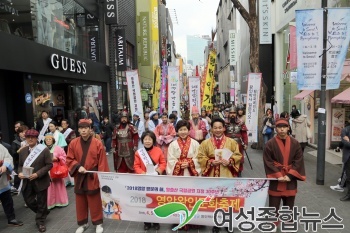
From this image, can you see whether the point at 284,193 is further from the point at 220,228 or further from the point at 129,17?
the point at 129,17

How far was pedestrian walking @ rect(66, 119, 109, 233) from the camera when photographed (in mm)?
4723

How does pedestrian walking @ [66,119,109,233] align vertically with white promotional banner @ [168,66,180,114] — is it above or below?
below

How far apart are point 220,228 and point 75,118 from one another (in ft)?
38.9

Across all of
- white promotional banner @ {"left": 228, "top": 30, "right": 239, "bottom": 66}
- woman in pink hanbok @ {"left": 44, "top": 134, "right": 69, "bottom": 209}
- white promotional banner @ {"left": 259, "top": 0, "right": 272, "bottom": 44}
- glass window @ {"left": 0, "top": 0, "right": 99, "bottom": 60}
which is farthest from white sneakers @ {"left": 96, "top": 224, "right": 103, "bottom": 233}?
white promotional banner @ {"left": 228, "top": 30, "right": 239, "bottom": 66}

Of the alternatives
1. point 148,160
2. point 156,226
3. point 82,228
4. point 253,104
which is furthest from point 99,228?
point 253,104

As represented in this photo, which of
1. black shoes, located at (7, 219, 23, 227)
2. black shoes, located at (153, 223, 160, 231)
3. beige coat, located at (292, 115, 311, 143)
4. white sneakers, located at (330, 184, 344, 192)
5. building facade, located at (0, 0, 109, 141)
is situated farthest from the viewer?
beige coat, located at (292, 115, 311, 143)

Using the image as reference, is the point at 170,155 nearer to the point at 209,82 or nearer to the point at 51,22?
the point at 209,82

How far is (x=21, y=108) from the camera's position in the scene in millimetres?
10133

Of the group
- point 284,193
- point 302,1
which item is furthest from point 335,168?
point 302,1

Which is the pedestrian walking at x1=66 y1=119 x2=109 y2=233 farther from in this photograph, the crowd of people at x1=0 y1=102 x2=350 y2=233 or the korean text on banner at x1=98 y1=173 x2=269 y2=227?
the korean text on banner at x1=98 y1=173 x2=269 y2=227

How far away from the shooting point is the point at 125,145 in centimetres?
754

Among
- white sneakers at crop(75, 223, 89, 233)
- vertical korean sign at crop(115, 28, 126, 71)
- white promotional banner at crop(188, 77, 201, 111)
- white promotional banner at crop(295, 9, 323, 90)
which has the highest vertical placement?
vertical korean sign at crop(115, 28, 126, 71)

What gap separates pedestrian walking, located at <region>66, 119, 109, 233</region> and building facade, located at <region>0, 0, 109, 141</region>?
5368mm

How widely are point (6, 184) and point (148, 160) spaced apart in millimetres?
2479
